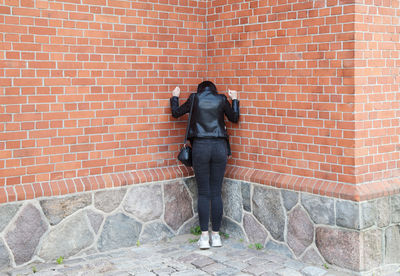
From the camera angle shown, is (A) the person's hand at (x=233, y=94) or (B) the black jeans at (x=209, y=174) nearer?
(B) the black jeans at (x=209, y=174)

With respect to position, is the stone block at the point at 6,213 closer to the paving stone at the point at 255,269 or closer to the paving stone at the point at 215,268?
the paving stone at the point at 215,268

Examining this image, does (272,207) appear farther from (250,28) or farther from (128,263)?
(250,28)

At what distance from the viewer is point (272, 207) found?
19.9 ft

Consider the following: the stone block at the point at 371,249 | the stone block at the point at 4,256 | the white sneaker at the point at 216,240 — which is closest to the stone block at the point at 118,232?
the white sneaker at the point at 216,240

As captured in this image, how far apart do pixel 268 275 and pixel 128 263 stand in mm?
1493

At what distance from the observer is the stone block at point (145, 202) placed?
6.23 metres

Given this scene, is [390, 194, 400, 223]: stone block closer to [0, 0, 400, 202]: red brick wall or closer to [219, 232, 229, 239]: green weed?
[0, 0, 400, 202]: red brick wall

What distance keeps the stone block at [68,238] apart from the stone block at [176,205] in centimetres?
105

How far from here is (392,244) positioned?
18.1ft

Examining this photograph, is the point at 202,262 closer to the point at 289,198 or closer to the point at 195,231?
the point at 195,231

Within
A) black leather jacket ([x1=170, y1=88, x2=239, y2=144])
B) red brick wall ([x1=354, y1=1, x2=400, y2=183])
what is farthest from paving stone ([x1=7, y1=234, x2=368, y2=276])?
black leather jacket ([x1=170, y1=88, x2=239, y2=144])

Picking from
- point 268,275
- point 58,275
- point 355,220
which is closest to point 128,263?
point 58,275

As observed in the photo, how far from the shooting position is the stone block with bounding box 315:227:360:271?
5.23 metres

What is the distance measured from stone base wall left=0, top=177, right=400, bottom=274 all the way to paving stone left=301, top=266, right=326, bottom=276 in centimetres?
10
